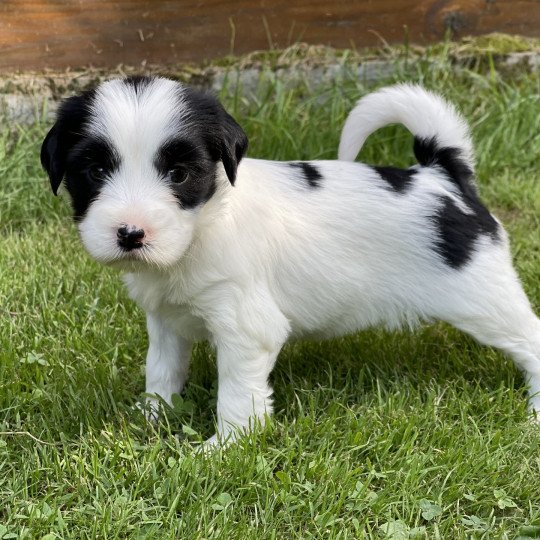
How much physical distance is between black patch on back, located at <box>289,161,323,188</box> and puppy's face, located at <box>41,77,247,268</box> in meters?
0.50

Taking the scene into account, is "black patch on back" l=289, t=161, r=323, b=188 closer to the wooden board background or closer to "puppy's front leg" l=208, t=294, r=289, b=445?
"puppy's front leg" l=208, t=294, r=289, b=445

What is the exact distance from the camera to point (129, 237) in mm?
2543

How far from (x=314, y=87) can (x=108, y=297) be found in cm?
238

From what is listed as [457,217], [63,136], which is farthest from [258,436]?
[63,136]

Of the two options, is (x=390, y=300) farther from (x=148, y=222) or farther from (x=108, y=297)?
(x=108, y=297)

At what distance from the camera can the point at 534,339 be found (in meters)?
3.35

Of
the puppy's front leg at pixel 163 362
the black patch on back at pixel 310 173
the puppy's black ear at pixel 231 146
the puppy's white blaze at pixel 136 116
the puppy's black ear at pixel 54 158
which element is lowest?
the puppy's front leg at pixel 163 362

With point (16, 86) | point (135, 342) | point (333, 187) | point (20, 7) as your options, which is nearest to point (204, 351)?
point (135, 342)

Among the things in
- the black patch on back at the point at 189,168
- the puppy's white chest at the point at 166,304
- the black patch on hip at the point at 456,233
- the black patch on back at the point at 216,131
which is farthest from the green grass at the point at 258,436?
the black patch on back at the point at 216,131

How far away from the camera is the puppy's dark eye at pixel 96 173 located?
267 cm

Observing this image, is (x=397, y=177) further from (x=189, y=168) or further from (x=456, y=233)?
(x=189, y=168)

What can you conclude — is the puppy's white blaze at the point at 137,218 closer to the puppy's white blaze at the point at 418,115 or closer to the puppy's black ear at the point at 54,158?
the puppy's black ear at the point at 54,158

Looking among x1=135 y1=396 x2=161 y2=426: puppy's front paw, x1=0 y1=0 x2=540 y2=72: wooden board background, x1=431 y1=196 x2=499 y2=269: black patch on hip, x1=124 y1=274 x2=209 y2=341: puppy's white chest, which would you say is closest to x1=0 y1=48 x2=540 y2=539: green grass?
x1=135 y1=396 x2=161 y2=426: puppy's front paw

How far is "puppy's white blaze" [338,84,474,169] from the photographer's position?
11.2ft
